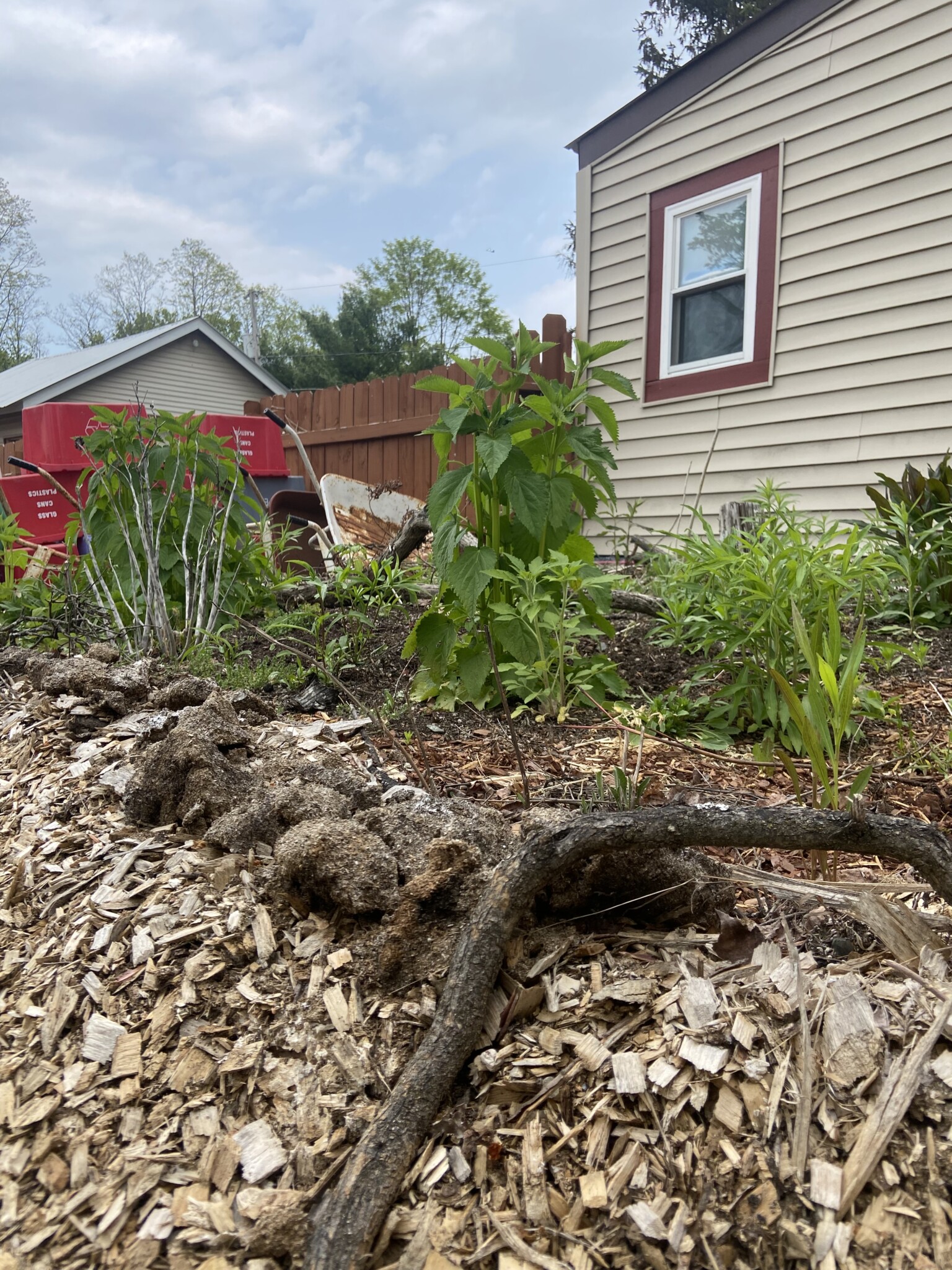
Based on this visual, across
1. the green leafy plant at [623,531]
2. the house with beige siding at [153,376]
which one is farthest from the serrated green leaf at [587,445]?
the house with beige siding at [153,376]

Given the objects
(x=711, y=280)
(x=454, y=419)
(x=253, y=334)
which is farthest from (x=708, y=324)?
(x=253, y=334)

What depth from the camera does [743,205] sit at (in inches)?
238

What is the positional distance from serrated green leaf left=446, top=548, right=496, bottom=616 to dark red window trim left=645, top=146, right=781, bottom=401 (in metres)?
4.18

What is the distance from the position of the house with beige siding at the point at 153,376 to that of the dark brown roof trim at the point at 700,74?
13180 millimetres

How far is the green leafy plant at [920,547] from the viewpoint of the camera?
11.8ft

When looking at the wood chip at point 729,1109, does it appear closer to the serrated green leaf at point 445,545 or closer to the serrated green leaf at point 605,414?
the serrated green leaf at point 445,545

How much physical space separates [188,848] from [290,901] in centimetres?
40

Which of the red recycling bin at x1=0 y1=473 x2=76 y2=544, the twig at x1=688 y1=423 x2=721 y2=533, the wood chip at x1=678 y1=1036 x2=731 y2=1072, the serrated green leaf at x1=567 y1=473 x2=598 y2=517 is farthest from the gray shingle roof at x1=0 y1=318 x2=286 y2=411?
the wood chip at x1=678 y1=1036 x2=731 y2=1072

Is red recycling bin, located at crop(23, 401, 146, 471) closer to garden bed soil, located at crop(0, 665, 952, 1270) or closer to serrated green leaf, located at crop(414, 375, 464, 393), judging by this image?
serrated green leaf, located at crop(414, 375, 464, 393)

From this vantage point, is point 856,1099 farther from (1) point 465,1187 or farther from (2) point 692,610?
(2) point 692,610

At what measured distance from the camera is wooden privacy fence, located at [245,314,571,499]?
877 centimetres

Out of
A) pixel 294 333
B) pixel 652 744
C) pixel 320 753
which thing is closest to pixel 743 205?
pixel 652 744

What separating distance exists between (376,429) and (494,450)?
738 centimetres

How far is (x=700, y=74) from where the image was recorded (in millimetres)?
6125
